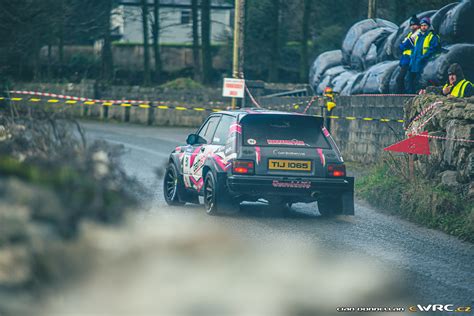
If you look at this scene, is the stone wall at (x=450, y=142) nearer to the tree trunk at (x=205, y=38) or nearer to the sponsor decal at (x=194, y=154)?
the sponsor decal at (x=194, y=154)

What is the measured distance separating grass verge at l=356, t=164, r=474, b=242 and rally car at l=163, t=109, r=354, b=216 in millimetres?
971

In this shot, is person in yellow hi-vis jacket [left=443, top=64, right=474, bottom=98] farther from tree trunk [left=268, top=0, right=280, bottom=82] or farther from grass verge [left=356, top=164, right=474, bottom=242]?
tree trunk [left=268, top=0, right=280, bottom=82]

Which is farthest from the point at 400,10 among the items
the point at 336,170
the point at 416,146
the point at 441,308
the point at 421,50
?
the point at 441,308

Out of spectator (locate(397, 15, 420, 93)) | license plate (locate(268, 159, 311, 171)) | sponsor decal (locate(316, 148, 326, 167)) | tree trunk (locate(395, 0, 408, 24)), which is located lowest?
license plate (locate(268, 159, 311, 171))

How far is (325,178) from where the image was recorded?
13172 millimetres

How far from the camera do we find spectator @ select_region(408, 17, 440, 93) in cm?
1841

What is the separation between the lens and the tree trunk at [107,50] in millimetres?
50062

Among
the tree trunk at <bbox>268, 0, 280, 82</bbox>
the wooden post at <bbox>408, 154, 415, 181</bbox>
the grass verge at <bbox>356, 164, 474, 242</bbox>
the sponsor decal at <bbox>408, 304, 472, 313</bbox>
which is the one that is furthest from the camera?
the tree trunk at <bbox>268, 0, 280, 82</bbox>

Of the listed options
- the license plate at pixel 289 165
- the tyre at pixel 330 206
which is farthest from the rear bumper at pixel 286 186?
the tyre at pixel 330 206

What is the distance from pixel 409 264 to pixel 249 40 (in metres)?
44.0

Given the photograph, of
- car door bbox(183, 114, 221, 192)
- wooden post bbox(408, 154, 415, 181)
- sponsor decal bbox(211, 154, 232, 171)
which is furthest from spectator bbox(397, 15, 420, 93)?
sponsor decal bbox(211, 154, 232, 171)

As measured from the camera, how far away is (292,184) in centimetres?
1299

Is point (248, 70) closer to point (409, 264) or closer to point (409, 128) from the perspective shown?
point (409, 128)

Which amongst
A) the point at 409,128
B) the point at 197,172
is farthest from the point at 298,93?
the point at 197,172
